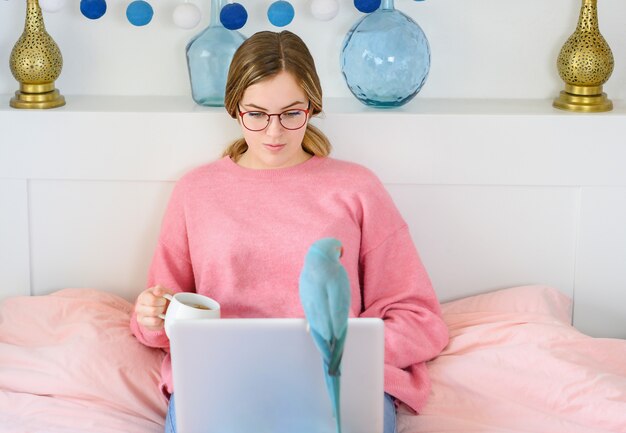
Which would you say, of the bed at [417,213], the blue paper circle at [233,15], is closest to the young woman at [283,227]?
the bed at [417,213]

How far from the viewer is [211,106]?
6.64 ft

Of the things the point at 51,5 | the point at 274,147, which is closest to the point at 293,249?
the point at 274,147

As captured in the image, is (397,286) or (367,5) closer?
(397,286)

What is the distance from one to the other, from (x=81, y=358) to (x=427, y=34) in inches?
37.8

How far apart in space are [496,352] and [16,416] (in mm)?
837

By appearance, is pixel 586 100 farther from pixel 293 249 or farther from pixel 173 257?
pixel 173 257

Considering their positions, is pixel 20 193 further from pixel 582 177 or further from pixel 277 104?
pixel 582 177

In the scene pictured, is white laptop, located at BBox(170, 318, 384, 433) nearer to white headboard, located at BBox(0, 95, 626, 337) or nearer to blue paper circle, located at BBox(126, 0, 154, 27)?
white headboard, located at BBox(0, 95, 626, 337)

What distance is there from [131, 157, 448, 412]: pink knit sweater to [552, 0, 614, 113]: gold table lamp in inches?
18.3

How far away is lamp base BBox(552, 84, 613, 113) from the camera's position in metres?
1.98

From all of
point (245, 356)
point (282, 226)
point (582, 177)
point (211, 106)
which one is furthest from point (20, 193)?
point (582, 177)

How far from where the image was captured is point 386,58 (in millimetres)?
1941

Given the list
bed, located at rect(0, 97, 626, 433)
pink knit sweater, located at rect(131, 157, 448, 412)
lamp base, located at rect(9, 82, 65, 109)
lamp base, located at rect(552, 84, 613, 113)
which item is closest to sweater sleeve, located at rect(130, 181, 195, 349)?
pink knit sweater, located at rect(131, 157, 448, 412)

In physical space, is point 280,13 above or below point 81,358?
above
